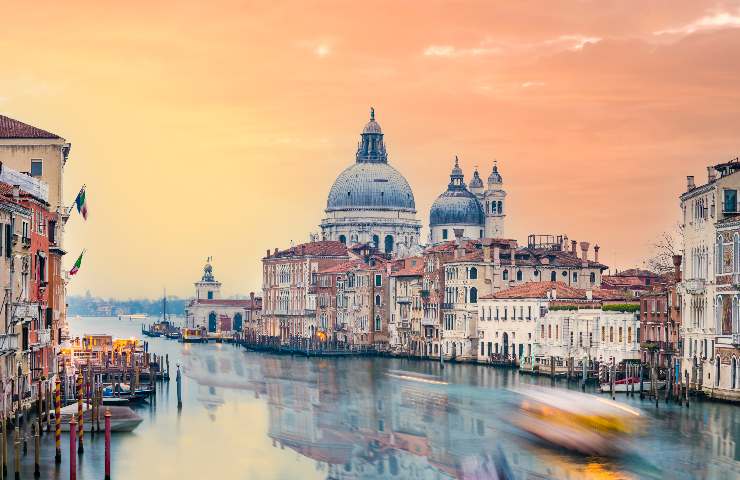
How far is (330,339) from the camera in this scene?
119000mm

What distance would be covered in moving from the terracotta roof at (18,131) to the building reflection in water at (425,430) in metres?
11.6

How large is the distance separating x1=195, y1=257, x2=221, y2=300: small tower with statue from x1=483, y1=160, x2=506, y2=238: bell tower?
46.7 meters

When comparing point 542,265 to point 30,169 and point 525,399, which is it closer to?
point 525,399

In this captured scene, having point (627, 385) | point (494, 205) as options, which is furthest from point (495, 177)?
point (627, 385)

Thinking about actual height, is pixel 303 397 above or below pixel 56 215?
below

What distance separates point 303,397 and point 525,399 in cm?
926

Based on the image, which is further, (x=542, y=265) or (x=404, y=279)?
(x=404, y=279)

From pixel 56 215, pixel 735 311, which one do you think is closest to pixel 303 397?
pixel 56 215

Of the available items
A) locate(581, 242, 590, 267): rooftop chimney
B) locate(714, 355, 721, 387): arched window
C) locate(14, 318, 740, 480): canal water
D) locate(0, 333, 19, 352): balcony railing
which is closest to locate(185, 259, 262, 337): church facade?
locate(581, 242, 590, 267): rooftop chimney

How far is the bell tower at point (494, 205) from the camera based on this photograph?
14312 centimetres

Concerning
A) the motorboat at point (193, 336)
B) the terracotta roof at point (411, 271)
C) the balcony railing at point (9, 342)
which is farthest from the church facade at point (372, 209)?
the balcony railing at point (9, 342)

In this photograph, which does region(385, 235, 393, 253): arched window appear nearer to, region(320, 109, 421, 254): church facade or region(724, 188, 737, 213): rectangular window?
region(320, 109, 421, 254): church facade

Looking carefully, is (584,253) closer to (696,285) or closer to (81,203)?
(696,285)

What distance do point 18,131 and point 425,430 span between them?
18.9 meters
